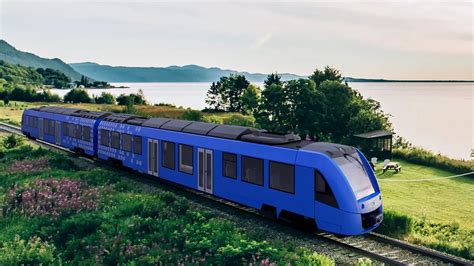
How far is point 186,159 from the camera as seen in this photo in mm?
19109

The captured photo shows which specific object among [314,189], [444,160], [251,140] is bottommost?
[444,160]

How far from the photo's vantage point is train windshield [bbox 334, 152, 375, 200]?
43.5 feet

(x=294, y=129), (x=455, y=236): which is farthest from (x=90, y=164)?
(x=294, y=129)

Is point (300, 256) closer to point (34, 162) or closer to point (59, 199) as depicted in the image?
point (59, 199)

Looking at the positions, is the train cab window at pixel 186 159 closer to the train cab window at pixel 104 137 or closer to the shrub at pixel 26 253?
the shrub at pixel 26 253

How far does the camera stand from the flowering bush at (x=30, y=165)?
22861 millimetres

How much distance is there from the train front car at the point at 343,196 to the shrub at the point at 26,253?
302 inches

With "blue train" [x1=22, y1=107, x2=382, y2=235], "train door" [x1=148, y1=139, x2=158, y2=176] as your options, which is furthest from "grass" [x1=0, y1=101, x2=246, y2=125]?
"train door" [x1=148, y1=139, x2=158, y2=176]

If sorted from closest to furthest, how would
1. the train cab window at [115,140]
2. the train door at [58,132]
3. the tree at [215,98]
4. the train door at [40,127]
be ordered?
the train cab window at [115,140], the train door at [58,132], the train door at [40,127], the tree at [215,98]

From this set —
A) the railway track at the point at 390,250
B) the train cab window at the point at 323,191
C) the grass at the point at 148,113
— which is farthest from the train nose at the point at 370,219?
the grass at the point at 148,113

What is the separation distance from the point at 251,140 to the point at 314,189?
3.49m

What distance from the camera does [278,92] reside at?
47219 mm

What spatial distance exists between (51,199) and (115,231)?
4.50 meters

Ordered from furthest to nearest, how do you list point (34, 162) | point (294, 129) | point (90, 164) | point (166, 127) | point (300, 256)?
point (294, 129), point (90, 164), point (34, 162), point (166, 127), point (300, 256)
